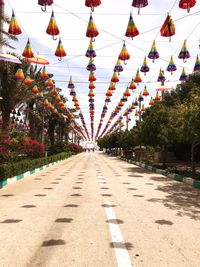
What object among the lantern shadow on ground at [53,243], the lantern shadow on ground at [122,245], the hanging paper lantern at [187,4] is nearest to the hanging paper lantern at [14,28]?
the hanging paper lantern at [187,4]

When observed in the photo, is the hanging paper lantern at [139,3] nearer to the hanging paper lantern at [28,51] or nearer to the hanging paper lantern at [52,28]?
the hanging paper lantern at [52,28]

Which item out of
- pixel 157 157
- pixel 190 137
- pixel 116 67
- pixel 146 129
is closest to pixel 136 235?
pixel 190 137

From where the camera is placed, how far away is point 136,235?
5934 millimetres

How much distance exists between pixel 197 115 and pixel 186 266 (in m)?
9.98

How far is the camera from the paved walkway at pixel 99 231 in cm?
463

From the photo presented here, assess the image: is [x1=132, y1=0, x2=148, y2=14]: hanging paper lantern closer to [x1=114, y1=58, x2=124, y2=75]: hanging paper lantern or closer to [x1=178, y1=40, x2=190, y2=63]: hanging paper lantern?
[x1=178, y1=40, x2=190, y2=63]: hanging paper lantern

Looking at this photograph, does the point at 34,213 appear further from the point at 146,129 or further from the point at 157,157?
the point at 157,157

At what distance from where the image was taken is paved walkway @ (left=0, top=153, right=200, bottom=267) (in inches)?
182

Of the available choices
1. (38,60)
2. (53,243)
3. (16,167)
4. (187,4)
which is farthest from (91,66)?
(53,243)

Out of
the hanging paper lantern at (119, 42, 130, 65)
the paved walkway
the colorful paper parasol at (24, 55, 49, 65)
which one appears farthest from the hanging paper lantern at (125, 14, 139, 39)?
the colorful paper parasol at (24, 55, 49, 65)

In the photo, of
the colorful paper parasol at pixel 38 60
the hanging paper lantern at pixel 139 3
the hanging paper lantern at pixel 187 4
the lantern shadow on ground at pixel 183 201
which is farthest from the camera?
the colorful paper parasol at pixel 38 60

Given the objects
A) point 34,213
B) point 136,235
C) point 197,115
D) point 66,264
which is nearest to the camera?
point 66,264

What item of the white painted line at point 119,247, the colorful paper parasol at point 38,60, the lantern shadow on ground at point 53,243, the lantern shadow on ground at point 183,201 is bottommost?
the lantern shadow on ground at point 53,243

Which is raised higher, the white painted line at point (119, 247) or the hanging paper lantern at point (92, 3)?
the hanging paper lantern at point (92, 3)
